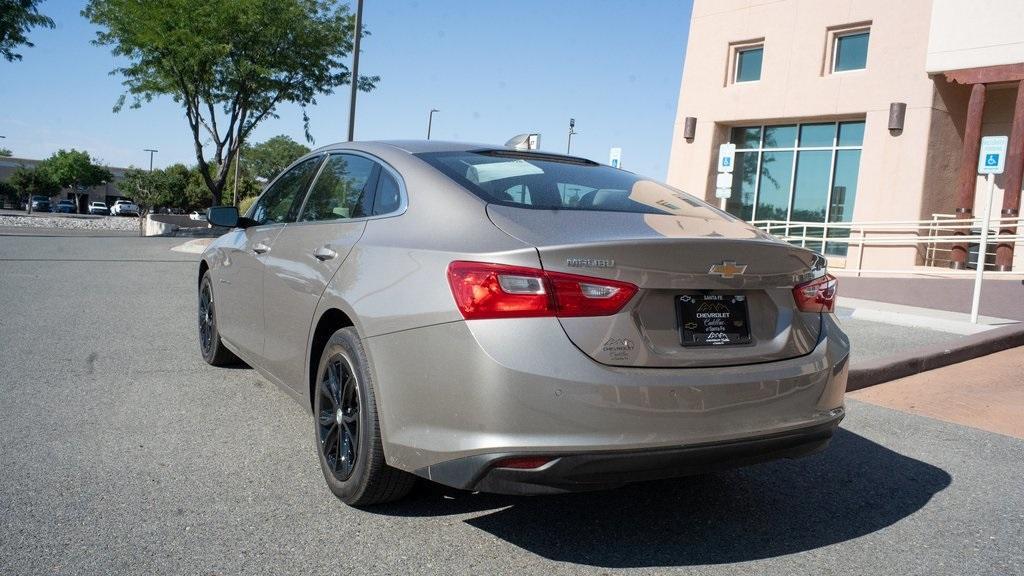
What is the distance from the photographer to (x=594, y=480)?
8.96ft

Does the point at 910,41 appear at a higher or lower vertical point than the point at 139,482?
higher

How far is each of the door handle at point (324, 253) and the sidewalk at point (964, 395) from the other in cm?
413

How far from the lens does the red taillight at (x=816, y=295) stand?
10.6 ft

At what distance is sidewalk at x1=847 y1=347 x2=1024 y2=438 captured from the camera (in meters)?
5.71

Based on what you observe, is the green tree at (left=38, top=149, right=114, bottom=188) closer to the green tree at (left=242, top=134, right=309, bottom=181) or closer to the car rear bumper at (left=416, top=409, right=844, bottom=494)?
the green tree at (left=242, top=134, right=309, bottom=181)

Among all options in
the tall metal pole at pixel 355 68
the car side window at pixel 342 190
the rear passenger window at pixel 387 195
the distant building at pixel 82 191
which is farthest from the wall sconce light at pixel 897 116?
the distant building at pixel 82 191

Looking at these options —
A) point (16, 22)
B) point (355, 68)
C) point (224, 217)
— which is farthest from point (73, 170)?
point (224, 217)

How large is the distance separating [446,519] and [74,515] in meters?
1.41

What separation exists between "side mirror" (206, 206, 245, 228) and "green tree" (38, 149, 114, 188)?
312 ft

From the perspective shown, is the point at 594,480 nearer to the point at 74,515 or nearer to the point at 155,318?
the point at 74,515

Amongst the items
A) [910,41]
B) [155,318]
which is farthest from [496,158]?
[910,41]

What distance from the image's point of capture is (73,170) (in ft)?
292

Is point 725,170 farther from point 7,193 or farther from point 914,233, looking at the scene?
point 7,193

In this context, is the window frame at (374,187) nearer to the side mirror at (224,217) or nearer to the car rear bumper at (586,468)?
the side mirror at (224,217)
